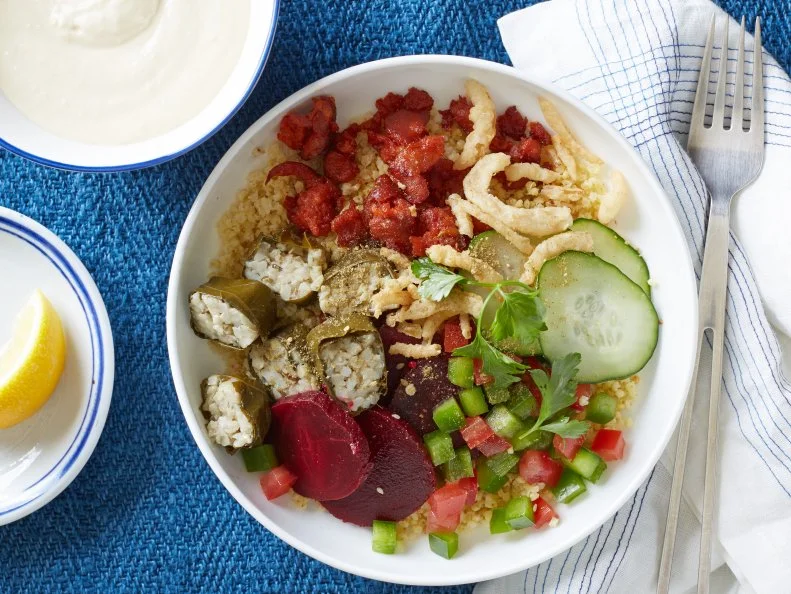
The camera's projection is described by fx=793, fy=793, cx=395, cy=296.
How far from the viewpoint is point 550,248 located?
2139 millimetres

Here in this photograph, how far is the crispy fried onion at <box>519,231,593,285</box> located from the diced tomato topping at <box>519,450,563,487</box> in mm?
513

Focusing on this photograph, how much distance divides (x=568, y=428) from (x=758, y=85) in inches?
44.6

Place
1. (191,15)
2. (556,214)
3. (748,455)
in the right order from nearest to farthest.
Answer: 1. (191,15)
2. (556,214)
3. (748,455)

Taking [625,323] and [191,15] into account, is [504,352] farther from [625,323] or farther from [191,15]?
[191,15]

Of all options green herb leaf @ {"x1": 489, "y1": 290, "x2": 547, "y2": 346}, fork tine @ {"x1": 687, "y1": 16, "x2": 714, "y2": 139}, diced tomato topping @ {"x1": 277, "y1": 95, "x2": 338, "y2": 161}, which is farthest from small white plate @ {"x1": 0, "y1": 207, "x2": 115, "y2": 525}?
fork tine @ {"x1": 687, "y1": 16, "x2": 714, "y2": 139}

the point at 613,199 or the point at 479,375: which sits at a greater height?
the point at 613,199

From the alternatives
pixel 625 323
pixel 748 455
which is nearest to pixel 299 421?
pixel 625 323

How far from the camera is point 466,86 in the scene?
7.36ft

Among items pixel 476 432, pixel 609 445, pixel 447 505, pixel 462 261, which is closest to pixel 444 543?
pixel 447 505

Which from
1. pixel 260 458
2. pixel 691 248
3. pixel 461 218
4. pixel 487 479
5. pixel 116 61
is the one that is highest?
pixel 116 61

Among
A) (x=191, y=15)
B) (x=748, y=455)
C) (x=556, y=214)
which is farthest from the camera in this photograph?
(x=748, y=455)

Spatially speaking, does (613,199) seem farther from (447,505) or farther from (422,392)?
(447,505)

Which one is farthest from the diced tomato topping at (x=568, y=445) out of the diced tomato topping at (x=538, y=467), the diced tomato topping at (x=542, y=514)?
the diced tomato topping at (x=542, y=514)

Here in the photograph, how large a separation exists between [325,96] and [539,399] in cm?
104
